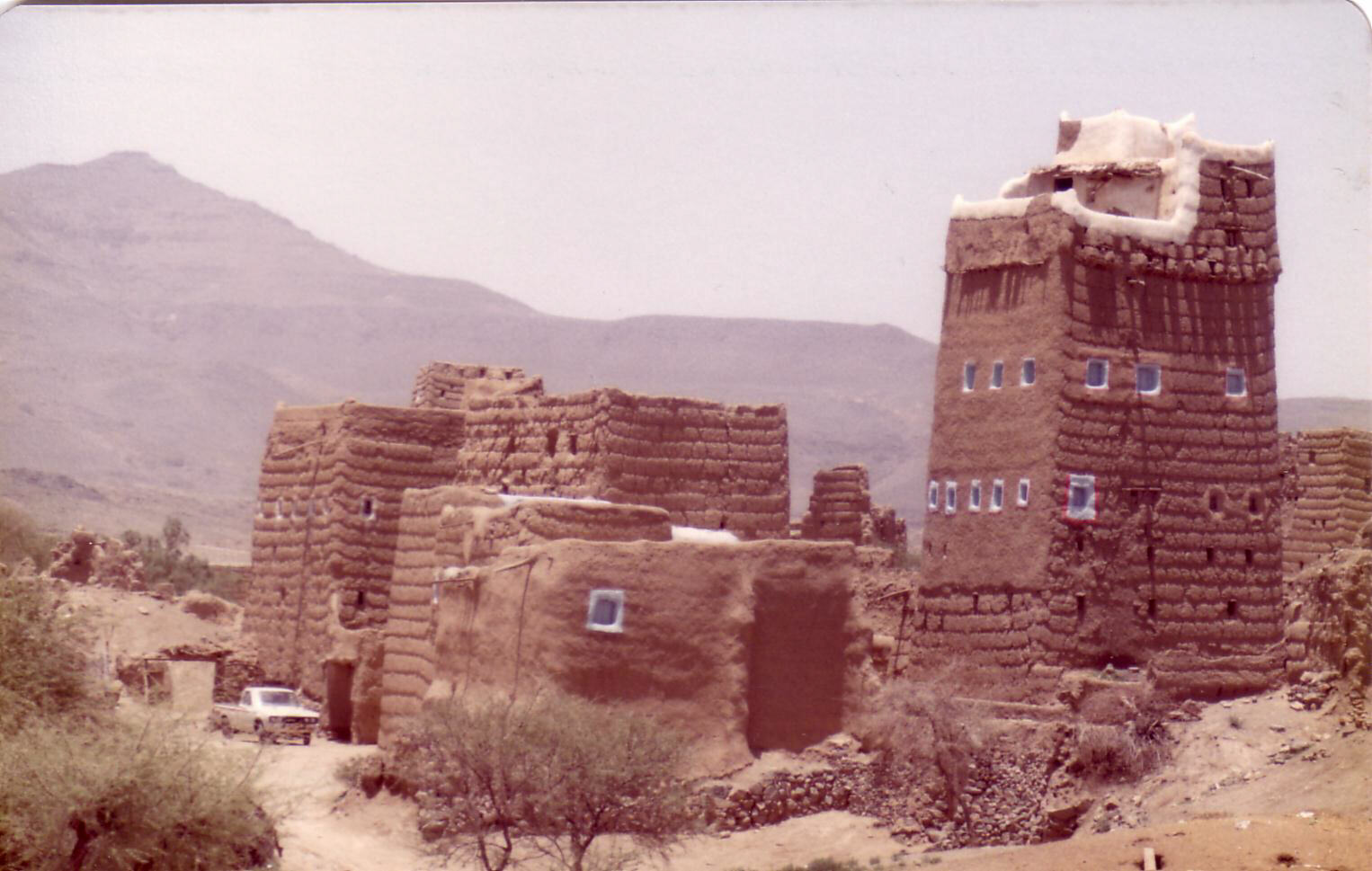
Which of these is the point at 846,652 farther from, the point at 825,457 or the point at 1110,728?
the point at 825,457

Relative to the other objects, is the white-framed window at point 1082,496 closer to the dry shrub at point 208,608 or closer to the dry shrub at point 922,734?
the dry shrub at point 922,734

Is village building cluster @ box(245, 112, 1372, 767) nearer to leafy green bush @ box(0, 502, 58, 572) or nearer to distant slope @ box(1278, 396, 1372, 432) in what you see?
leafy green bush @ box(0, 502, 58, 572)

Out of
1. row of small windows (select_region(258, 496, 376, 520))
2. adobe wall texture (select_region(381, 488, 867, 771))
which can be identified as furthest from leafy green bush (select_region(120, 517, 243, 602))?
adobe wall texture (select_region(381, 488, 867, 771))

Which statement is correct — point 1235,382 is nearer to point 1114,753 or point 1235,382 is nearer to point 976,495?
point 976,495

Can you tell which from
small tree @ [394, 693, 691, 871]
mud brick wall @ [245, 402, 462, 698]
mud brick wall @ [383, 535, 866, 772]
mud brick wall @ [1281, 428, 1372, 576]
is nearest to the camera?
small tree @ [394, 693, 691, 871]

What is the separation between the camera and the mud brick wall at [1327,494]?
128 feet

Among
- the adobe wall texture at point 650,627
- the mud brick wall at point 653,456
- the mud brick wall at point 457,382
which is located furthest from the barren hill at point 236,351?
the adobe wall texture at point 650,627

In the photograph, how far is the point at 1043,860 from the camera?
2506 centimetres

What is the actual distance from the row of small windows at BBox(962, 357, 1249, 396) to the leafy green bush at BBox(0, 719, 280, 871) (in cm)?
1431

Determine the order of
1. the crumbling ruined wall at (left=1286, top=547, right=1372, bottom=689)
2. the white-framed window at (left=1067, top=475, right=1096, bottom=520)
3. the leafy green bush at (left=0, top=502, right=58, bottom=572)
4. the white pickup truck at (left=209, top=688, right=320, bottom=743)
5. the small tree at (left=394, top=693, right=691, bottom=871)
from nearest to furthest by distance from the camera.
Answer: the small tree at (left=394, top=693, right=691, bottom=871) < the crumbling ruined wall at (left=1286, top=547, right=1372, bottom=689) < the white-framed window at (left=1067, top=475, right=1096, bottom=520) < the white pickup truck at (left=209, top=688, right=320, bottom=743) < the leafy green bush at (left=0, top=502, right=58, bottom=572)

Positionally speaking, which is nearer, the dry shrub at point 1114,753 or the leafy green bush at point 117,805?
the leafy green bush at point 117,805

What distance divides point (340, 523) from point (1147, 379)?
40.7 feet

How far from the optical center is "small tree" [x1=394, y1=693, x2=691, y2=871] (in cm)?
2470

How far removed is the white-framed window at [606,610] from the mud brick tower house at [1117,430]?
264 inches
